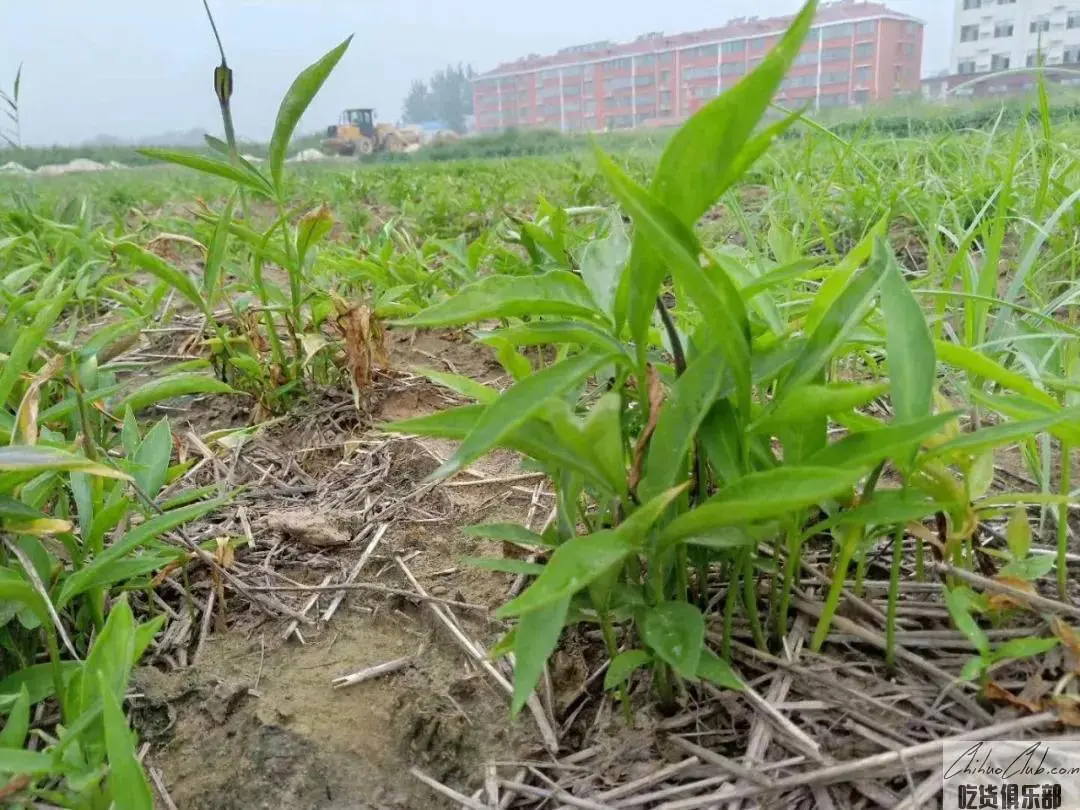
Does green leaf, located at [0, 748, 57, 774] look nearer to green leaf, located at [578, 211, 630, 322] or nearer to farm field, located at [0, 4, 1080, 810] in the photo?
farm field, located at [0, 4, 1080, 810]

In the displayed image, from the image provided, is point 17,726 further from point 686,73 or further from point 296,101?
point 686,73

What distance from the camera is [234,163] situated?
1.00 m

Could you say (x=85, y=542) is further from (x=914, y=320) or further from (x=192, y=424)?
(x=914, y=320)

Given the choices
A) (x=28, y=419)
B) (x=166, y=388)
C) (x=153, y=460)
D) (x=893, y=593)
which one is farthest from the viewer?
(x=166, y=388)

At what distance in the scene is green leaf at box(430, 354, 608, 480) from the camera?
1.37 feet

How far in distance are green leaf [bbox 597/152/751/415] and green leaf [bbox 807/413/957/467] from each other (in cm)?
6

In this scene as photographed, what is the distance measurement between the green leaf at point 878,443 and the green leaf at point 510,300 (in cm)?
18

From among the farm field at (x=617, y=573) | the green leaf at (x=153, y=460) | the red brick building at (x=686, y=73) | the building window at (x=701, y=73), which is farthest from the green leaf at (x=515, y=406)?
the building window at (x=701, y=73)

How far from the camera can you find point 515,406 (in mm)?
441

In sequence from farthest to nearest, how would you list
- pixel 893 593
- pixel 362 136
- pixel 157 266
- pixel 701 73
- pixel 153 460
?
pixel 362 136 < pixel 701 73 < pixel 157 266 < pixel 153 460 < pixel 893 593

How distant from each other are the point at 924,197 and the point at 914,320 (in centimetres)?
117

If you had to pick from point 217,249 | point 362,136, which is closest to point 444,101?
point 362,136

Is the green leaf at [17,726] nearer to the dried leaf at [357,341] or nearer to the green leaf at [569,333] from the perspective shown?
the green leaf at [569,333]

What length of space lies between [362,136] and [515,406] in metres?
6.09
